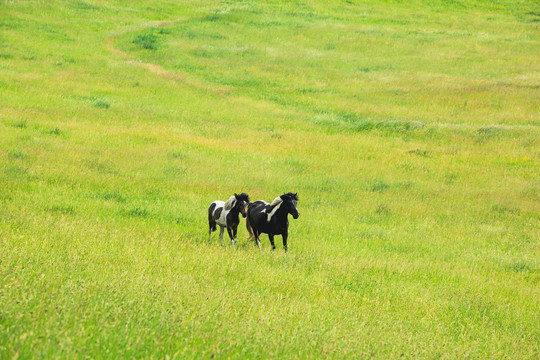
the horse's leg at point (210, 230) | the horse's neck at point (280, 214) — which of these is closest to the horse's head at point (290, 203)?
the horse's neck at point (280, 214)

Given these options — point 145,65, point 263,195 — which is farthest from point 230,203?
point 145,65

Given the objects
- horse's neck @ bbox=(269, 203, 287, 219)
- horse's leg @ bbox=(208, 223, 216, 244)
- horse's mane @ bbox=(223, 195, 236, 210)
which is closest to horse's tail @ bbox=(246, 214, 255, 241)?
horse's leg @ bbox=(208, 223, 216, 244)

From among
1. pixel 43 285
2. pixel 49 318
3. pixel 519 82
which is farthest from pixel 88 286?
pixel 519 82

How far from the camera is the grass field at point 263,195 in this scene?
185 inches

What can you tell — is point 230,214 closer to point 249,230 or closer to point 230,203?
point 230,203

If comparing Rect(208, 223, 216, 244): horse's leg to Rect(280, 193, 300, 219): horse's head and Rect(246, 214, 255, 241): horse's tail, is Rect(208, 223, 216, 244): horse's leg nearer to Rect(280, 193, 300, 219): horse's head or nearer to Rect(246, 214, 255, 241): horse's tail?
Rect(246, 214, 255, 241): horse's tail

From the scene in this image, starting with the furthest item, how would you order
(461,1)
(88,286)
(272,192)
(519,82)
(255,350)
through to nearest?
(461,1) → (519,82) → (272,192) → (88,286) → (255,350)

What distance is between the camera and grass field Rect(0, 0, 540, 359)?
4707mm

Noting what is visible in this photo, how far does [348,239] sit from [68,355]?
1016 centimetres

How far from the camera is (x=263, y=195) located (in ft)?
55.5

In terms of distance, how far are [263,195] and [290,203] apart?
647 cm

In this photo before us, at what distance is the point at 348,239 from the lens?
12.7 m

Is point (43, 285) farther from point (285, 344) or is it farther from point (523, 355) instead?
point (523, 355)

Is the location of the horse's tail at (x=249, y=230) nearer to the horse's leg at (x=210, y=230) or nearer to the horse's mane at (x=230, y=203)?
the horse's leg at (x=210, y=230)
